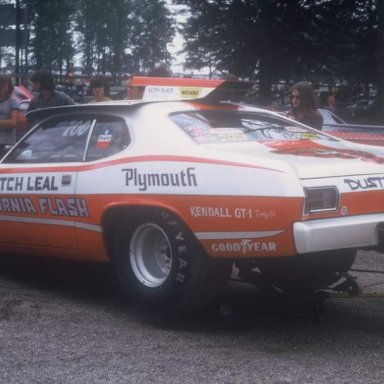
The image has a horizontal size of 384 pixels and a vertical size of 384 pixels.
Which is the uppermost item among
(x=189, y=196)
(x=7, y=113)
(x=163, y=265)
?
(x=7, y=113)

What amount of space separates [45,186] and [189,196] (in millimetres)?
1447

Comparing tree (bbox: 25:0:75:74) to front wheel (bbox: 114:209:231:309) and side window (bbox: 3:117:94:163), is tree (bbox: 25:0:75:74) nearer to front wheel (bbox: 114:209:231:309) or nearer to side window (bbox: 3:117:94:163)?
side window (bbox: 3:117:94:163)

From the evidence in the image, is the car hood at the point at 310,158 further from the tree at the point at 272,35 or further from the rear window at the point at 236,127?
the tree at the point at 272,35

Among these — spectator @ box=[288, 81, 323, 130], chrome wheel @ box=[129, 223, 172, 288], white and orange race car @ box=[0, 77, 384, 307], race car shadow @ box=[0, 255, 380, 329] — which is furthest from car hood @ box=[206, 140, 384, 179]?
spectator @ box=[288, 81, 323, 130]

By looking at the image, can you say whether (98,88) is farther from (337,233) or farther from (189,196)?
(337,233)

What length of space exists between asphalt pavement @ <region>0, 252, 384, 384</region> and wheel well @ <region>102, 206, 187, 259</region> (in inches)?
19.5

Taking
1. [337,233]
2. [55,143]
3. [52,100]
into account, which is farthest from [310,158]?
[52,100]

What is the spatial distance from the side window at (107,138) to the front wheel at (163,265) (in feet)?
1.83

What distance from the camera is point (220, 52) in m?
29.1

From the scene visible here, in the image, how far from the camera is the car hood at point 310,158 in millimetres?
5121

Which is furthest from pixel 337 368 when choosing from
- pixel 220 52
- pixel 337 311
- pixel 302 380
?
pixel 220 52

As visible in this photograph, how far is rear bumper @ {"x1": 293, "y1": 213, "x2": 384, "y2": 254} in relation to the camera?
4.93 metres

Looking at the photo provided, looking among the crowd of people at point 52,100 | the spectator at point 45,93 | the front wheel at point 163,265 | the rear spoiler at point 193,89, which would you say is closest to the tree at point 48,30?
the crowd of people at point 52,100

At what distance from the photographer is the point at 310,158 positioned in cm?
537
